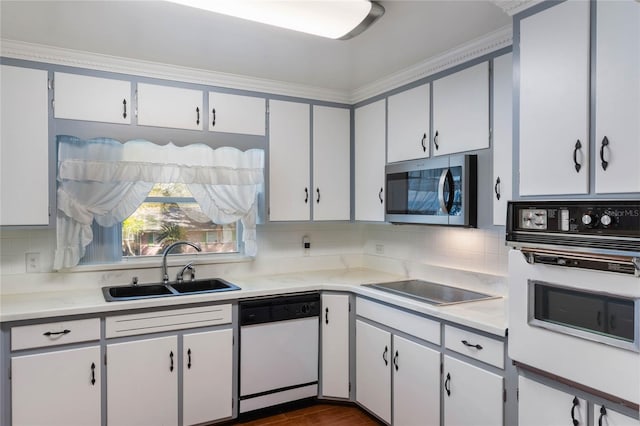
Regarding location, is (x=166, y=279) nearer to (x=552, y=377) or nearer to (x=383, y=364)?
(x=383, y=364)

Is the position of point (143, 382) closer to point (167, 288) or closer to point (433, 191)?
point (167, 288)

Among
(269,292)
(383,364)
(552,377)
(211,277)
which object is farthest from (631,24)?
(211,277)

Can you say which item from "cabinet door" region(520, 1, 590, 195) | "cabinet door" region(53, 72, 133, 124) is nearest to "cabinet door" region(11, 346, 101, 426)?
"cabinet door" region(53, 72, 133, 124)

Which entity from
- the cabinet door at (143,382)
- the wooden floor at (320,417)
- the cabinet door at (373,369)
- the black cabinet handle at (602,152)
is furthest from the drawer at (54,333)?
the black cabinet handle at (602,152)

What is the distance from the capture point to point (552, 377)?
1.67 meters

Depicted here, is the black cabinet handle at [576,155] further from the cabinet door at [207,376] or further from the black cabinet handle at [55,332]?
the black cabinet handle at [55,332]

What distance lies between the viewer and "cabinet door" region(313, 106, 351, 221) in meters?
3.37

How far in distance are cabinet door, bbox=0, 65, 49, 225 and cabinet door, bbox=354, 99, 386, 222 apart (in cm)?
216

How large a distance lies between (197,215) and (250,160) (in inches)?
23.2

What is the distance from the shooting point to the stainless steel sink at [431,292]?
247 cm

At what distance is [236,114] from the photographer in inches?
121

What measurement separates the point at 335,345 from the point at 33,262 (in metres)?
2.07

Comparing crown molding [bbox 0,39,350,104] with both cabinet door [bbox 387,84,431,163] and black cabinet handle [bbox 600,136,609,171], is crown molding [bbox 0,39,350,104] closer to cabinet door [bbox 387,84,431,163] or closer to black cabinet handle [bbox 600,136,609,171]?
cabinet door [bbox 387,84,431,163]

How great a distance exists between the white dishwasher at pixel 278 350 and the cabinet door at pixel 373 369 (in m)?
0.32
